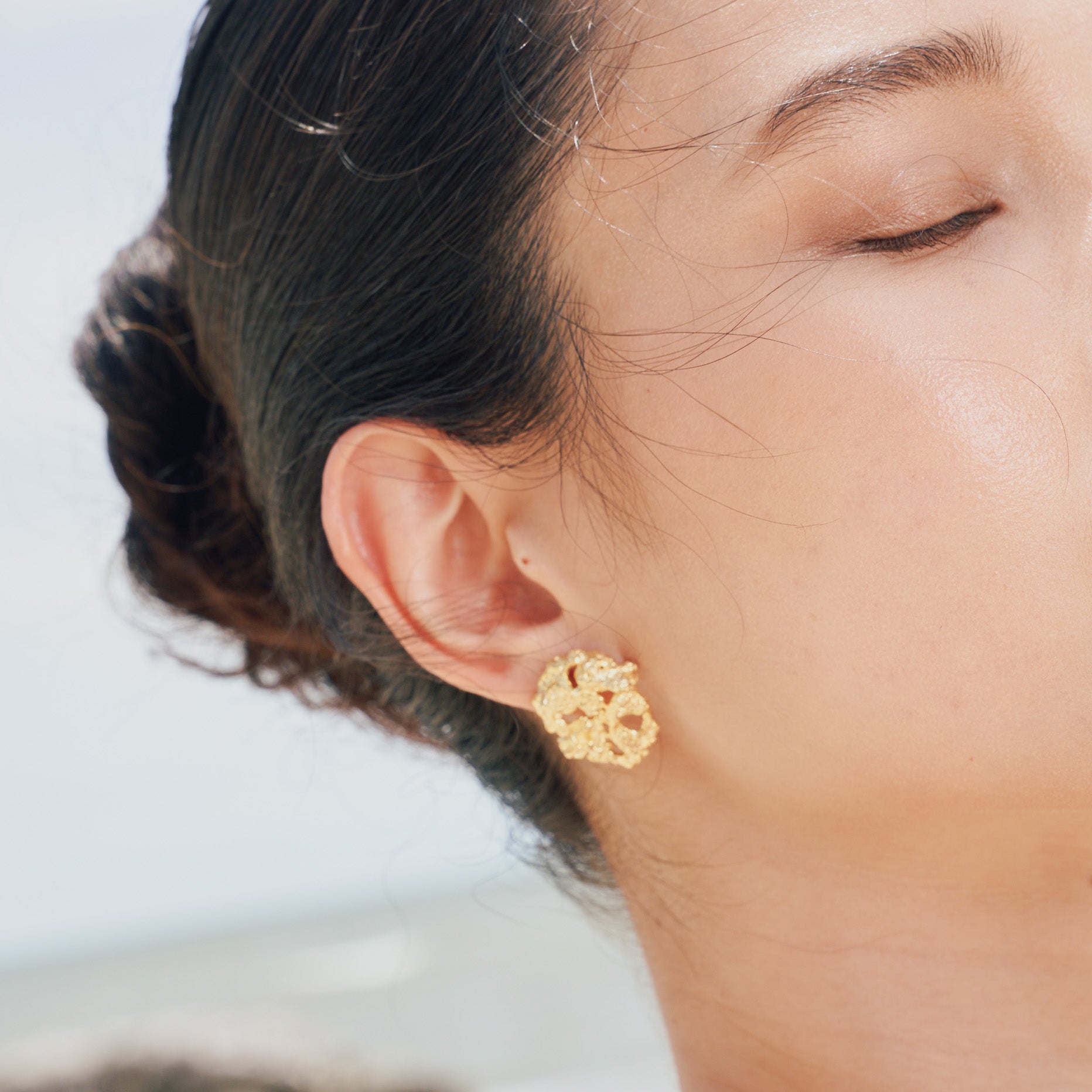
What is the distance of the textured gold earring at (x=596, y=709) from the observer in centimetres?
102

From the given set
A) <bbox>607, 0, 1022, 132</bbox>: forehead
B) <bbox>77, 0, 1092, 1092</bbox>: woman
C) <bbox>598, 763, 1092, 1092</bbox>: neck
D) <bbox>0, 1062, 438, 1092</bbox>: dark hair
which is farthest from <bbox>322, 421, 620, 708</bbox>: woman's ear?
<bbox>0, 1062, 438, 1092</bbox>: dark hair

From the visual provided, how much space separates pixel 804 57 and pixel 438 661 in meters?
0.57

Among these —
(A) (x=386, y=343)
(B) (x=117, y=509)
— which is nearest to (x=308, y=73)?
(A) (x=386, y=343)

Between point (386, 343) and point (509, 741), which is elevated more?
point (386, 343)

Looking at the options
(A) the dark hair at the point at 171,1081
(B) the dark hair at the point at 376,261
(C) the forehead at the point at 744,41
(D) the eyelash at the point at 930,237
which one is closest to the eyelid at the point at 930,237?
(D) the eyelash at the point at 930,237

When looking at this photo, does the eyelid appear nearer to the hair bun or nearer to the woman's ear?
the woman's ear

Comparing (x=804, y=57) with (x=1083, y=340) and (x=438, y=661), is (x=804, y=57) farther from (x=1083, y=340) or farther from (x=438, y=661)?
(x=438, y=661)

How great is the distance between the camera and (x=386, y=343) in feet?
3.44

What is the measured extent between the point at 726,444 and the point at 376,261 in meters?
0.34

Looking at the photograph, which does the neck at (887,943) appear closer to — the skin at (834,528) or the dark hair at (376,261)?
the skin at (834,528)

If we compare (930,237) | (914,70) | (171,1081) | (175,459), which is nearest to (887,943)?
(930,237)

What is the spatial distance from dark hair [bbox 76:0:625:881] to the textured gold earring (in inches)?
5.5

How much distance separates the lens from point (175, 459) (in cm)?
144

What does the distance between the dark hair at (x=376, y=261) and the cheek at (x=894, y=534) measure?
0.15 meters
